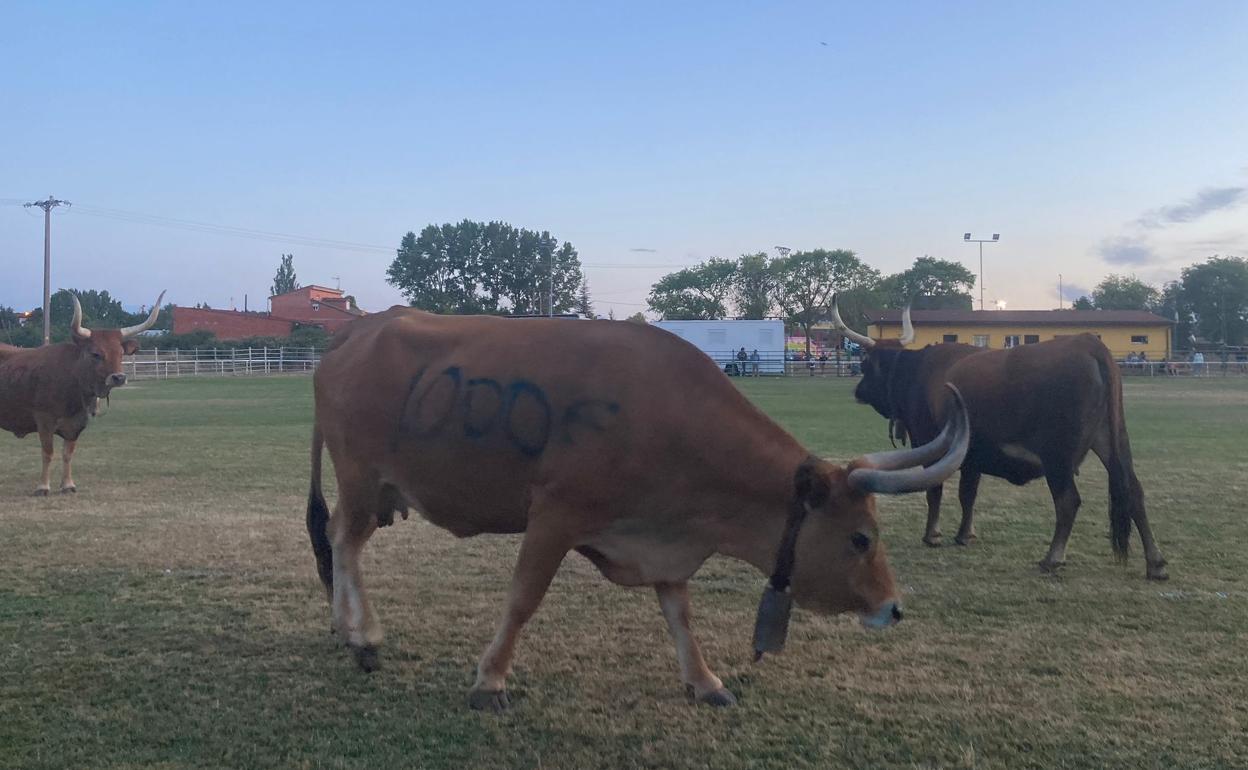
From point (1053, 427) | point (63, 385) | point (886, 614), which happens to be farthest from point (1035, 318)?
point (886, 614)

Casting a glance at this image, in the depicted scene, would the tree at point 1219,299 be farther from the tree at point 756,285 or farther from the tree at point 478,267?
the tree at point 478,267

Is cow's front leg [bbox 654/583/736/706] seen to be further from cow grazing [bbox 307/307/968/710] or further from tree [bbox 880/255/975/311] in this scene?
tree [bbox 880/255/975/311]

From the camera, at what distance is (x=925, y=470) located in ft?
14.0

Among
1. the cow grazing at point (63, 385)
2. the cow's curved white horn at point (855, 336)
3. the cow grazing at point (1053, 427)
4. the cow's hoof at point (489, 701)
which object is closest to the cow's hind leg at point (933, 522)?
the cow grazing at point (1053, 427)

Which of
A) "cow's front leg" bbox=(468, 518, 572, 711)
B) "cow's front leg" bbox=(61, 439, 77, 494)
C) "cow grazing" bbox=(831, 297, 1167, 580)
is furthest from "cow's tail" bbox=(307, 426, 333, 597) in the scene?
"cow's front leg" bbox=(61, 439, 77, 494)

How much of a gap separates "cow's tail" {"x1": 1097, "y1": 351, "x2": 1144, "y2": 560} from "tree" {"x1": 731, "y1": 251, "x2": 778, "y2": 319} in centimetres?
7898

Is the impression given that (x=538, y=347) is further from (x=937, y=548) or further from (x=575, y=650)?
(x=937, y=548)

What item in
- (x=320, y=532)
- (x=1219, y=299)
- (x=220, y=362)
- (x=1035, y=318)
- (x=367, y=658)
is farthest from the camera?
(x=1219, y=299)

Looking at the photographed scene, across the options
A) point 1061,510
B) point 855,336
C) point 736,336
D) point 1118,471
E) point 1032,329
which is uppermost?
point 1032,329

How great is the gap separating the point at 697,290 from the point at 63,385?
271 ft

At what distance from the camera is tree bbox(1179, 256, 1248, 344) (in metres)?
76.8

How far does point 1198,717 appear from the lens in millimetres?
4582

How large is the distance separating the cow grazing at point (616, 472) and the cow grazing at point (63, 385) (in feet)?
28.3

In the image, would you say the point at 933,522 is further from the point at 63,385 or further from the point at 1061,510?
the point at 63,385
